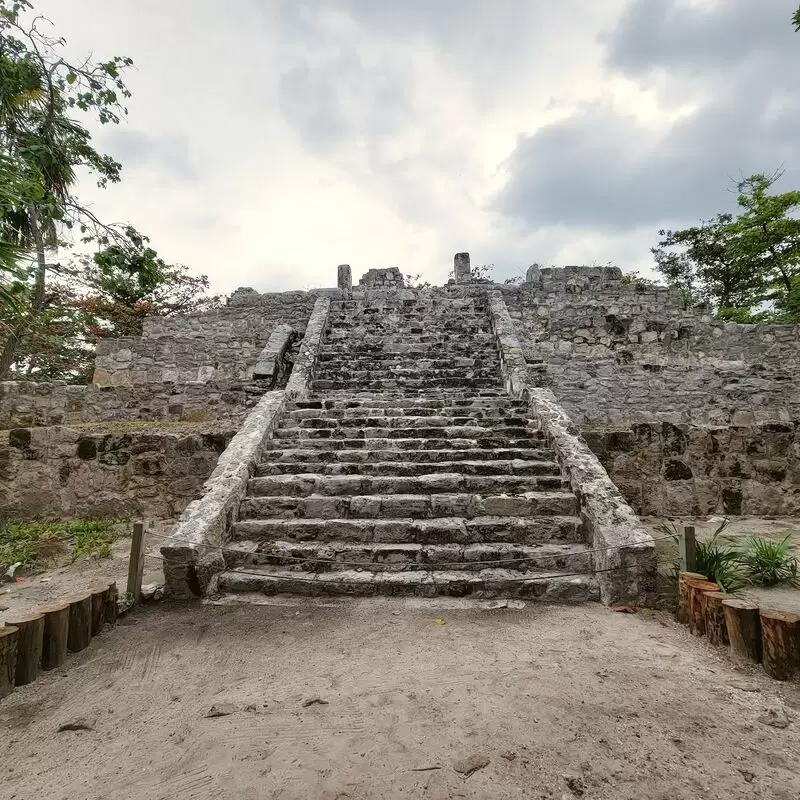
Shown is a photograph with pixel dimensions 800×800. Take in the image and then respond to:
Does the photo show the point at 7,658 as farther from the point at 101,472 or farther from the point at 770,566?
the point at 770,566

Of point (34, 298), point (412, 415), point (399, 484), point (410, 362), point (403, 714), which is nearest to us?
point (403, 714)

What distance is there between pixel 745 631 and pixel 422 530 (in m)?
2.31

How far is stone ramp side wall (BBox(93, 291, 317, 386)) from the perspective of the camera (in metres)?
10.1

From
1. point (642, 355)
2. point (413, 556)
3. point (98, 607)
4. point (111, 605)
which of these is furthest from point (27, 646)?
point (642, 355)

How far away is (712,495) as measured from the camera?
199 inches

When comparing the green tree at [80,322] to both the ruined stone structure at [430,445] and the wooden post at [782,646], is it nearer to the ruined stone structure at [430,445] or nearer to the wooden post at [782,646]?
the ruined stone structure at [430,445]

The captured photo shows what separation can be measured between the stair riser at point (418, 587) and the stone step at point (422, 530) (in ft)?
1.52

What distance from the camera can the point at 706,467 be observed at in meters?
5.05

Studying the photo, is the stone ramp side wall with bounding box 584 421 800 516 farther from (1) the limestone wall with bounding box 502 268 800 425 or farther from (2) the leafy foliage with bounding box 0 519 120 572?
(2) the leafy foliage with bounding box 0 519 120 572

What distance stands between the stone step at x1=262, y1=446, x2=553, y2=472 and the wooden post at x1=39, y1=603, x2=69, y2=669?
7.99 feet

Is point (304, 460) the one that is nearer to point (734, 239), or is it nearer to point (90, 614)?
point (90, 614)

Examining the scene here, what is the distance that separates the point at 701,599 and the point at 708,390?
6823mm

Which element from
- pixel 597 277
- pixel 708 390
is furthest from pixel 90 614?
pixel 597 277

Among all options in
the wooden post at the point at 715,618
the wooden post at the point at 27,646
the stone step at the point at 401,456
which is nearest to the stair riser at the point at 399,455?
the stone step at the point at 401,456
